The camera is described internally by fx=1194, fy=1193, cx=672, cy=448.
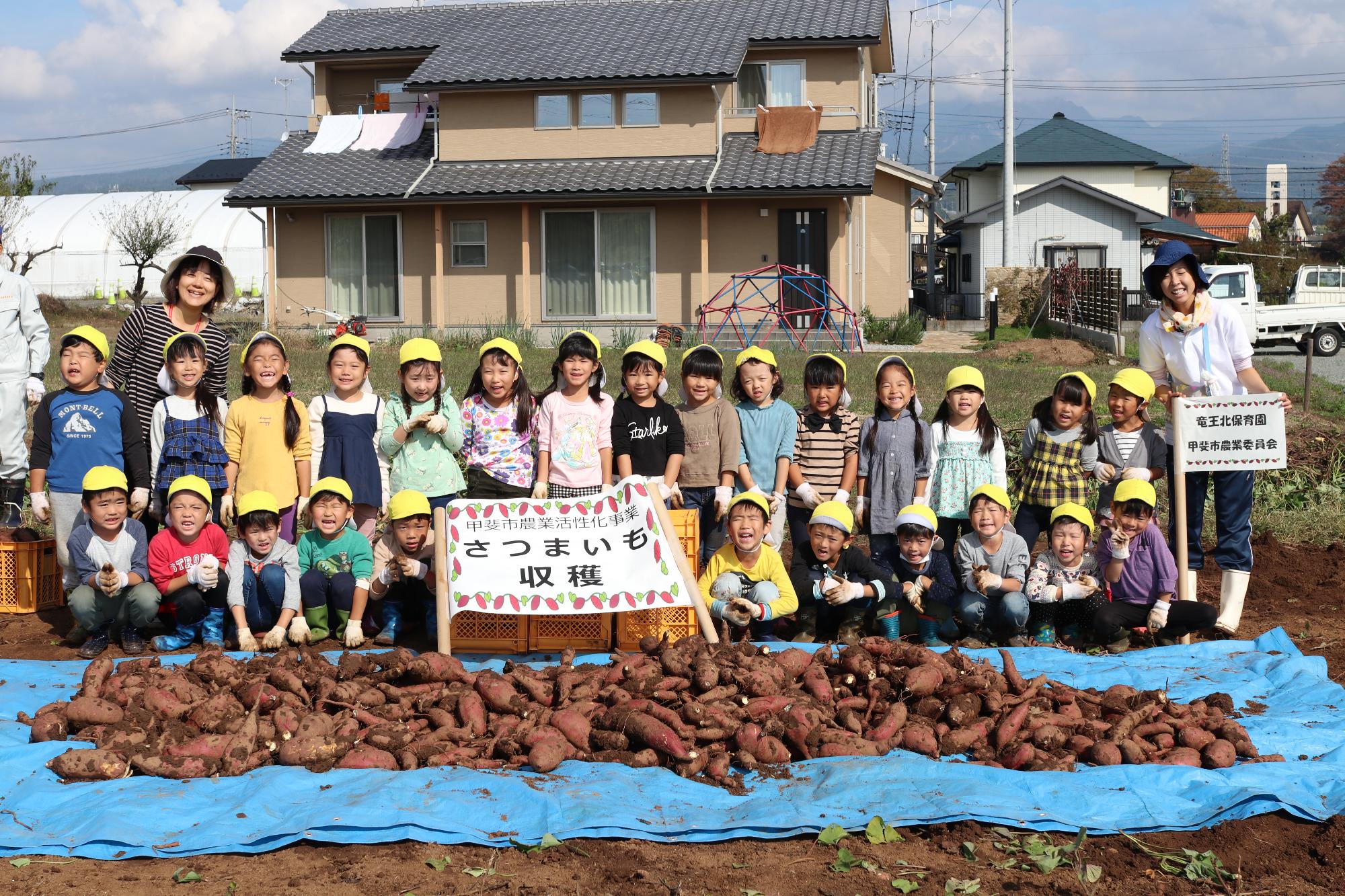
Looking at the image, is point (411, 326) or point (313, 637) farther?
point (411, 326)

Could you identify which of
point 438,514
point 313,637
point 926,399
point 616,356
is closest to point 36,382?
point 313,637

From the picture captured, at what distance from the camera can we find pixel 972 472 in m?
6.18

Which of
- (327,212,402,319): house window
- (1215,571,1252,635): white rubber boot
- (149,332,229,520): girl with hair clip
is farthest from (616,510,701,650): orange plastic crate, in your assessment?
(327,212,402,319): house window

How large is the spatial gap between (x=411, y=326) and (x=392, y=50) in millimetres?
5523

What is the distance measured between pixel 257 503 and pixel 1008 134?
2593cm

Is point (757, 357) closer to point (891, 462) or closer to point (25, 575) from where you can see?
point (891, 462)

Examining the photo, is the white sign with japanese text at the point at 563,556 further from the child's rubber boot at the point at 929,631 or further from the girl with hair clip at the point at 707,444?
the child's rubber boot at the point at 929,631

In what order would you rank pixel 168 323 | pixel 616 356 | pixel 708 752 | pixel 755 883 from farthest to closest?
pixel 616 356, pixel 168 323, pixel 708 752, pixel 755 883

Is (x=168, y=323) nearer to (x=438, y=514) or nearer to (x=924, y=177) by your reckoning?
(x=438, y=514)

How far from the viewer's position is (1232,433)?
233 inches

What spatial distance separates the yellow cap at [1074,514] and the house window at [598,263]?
15.6 metres

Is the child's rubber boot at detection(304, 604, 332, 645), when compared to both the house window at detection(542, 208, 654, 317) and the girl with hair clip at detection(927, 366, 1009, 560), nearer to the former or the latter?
the girl with hair clip at detection(927, 366, 1009, 560)

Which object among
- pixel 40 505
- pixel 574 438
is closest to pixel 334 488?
pixel 574 438

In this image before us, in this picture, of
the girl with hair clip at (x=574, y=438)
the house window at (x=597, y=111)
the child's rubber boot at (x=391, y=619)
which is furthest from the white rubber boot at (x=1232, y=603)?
the house window at (x=597, y=111)
